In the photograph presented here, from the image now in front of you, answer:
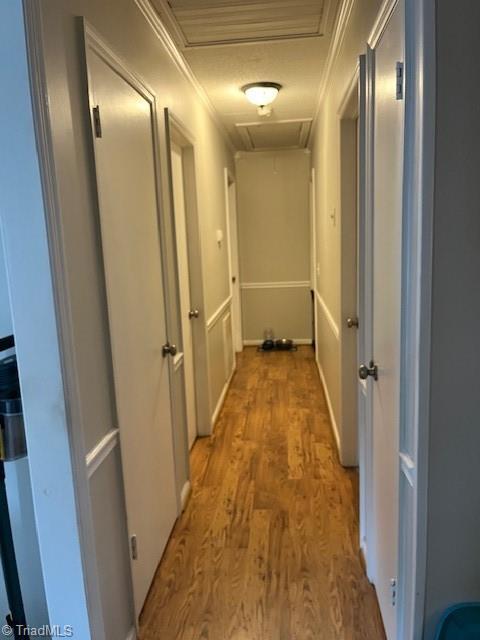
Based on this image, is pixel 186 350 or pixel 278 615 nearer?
pixel 278 615

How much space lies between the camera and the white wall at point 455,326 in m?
1.06

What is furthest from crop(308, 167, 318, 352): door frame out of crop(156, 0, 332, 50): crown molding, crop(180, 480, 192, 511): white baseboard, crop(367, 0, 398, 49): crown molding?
crop(367, 0, 398, 49): crown molding

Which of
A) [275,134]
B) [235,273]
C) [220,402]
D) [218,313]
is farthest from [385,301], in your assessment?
[235,273]

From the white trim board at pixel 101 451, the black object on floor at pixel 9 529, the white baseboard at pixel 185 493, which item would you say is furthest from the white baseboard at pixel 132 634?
the white baseboard at pixel 185 493

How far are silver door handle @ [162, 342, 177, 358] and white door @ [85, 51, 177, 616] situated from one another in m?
0.03

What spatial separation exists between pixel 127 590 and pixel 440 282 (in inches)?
59.0

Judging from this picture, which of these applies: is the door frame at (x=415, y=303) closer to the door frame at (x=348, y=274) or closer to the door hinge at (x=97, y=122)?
the door hinge at (x=97, y=122)

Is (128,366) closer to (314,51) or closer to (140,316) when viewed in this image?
(140,316)

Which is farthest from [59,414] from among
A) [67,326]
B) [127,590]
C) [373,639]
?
[373,639]

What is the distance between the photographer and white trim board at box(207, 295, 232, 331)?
3.66 meters

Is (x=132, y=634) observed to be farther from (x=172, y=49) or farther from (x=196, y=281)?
(x=172, y=49)

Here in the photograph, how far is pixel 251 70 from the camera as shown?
9.82ft

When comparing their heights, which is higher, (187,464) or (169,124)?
(169,124)

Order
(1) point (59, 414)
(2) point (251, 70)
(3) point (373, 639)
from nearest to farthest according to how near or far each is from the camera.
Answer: (1) point (59, 414), (3) point (373, 639), (2) point (251, 70)
